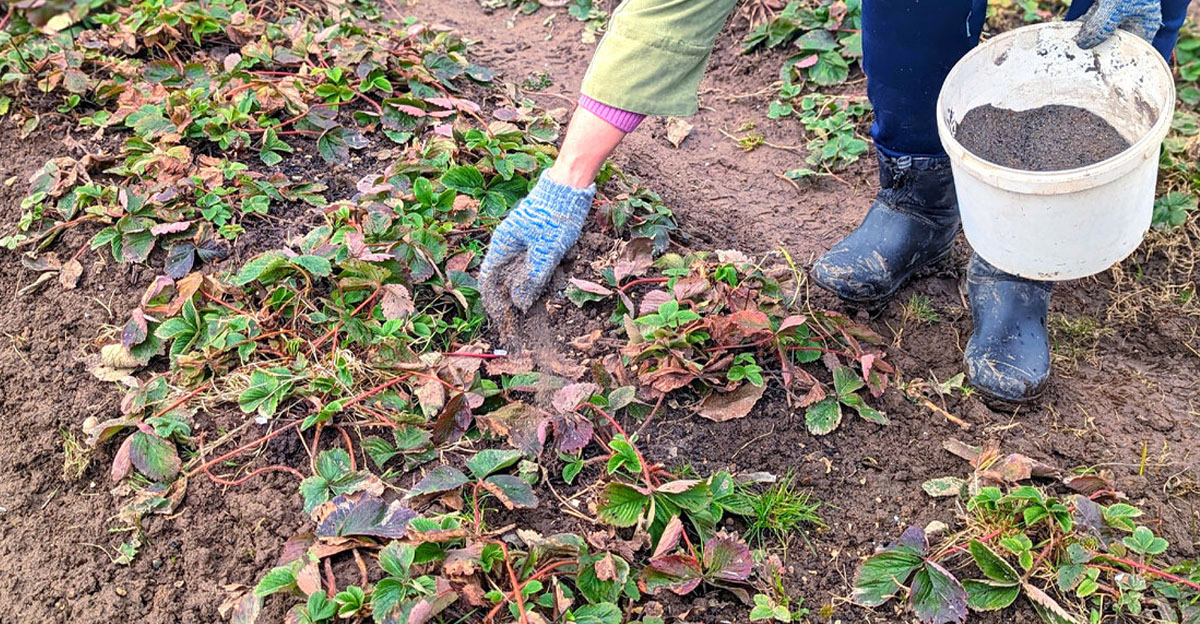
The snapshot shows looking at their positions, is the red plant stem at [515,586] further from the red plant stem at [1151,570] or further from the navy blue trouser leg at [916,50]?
the navy blue trouser leg at [916,50]

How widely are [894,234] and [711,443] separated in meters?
0.75

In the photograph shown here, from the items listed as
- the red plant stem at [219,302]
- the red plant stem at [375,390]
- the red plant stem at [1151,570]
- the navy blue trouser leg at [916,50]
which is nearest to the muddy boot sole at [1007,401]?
the red plant stem at [1151,570]

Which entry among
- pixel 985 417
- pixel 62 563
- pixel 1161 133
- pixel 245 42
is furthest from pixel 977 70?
pixel 245 42

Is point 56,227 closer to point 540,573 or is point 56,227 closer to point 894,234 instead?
point 540,573

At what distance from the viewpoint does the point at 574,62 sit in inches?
140

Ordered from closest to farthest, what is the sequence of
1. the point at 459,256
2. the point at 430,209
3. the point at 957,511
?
the point at 957,511
the point at 459,256
the point at 430,209

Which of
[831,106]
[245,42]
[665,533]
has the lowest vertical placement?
[831,106]

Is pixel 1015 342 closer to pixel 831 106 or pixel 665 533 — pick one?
pixel 665 533

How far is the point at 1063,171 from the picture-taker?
169 centimetres

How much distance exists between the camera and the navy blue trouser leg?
6.66 feet

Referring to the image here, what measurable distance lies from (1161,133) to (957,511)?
766 mm

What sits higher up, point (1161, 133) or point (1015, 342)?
point (1161, 133)

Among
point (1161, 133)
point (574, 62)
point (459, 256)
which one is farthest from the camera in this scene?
point (574, 62)

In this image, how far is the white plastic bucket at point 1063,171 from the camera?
1693 millimetres
